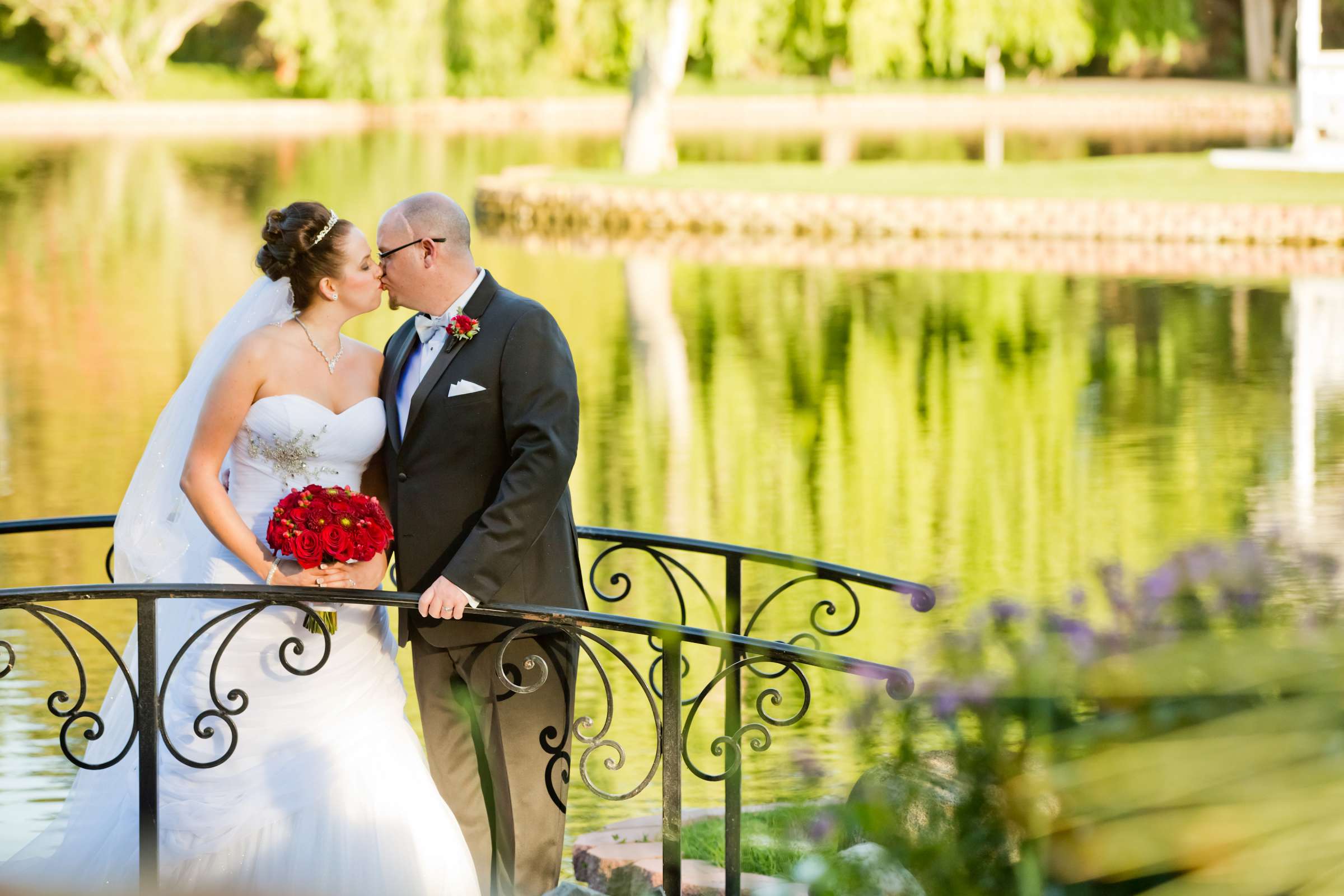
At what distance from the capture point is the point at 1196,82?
52812 millimetres

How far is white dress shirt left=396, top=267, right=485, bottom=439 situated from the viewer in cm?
420

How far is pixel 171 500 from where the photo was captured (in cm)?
426

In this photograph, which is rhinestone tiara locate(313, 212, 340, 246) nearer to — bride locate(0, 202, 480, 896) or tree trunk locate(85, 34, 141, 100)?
bride locate(0, 202, 480, 896)

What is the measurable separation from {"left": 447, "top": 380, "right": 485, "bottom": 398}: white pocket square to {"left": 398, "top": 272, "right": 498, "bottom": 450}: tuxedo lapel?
0.05 meters

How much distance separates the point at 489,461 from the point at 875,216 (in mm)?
19321

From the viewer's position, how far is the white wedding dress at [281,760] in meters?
3.99

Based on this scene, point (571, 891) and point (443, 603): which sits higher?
point (443, 603)

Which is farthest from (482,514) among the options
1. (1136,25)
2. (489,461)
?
(1136,25)

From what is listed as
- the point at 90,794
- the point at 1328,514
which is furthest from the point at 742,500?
the point at 90,794

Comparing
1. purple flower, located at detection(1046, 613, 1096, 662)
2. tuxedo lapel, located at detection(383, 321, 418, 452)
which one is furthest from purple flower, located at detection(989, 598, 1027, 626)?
tuxedo lapel, located at detection(383, 321, 418, 452)

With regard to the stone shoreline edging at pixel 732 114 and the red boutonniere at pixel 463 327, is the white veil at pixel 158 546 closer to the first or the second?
the red boutonniere at pixel 463 327

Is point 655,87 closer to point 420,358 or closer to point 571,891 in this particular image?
point 420,358

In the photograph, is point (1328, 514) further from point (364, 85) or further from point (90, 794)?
point (364, 85)

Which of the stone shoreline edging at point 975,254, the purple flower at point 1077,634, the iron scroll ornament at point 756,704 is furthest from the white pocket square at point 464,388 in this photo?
the stone shoreline edging at point 975,254
